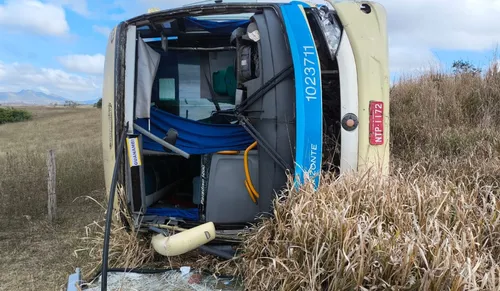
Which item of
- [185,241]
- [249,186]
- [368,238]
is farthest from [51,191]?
[368,238]

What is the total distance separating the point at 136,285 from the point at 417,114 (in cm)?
537

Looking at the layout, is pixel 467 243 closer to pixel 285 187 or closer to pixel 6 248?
pixel 285 187

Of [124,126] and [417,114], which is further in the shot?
[417,114]

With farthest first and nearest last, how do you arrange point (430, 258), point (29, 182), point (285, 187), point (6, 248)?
1. point (29, 182)
2. point (6, 248)
3. point (285, 187)
4. point (430, 258)

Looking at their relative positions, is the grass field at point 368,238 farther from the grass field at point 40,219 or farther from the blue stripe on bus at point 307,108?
the blue stripe on bus at point 307,108

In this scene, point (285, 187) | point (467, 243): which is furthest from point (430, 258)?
point (285, 187)

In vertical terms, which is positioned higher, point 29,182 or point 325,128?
point 325,128

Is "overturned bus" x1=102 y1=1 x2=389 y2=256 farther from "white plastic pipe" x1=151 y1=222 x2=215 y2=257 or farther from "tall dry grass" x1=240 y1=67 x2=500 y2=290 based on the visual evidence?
"tall dry grass" x1=240 y1=67 x2=500 y2=290

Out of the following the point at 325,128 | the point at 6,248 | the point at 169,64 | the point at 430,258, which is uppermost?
the point at 169,64

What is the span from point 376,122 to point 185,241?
5.76 feet

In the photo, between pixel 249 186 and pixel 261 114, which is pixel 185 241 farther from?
pixel 261 114

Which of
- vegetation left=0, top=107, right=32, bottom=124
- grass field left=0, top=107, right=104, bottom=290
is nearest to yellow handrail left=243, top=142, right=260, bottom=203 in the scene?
grass field left=0, top=107, right=104, bottom=290

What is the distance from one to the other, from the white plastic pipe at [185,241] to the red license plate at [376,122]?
147 cm

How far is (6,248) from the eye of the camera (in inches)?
165
